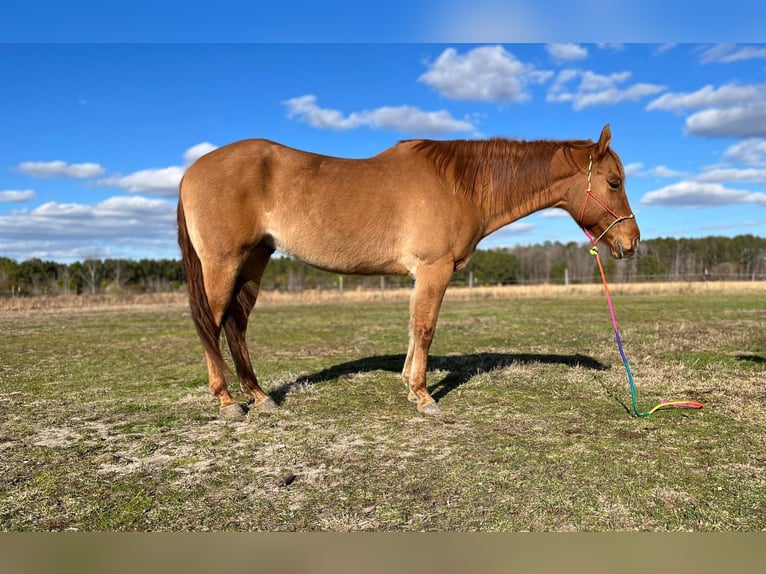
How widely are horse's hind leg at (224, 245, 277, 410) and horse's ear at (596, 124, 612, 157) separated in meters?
4.16

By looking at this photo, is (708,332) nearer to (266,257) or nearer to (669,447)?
(669,447)

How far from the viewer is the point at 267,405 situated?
566 centimetres

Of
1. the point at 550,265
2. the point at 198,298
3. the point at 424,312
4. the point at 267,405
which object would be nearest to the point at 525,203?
the point at 424,312

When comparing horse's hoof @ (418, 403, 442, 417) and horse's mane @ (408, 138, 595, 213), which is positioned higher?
horse's mane @ (408, 138, 595, 213)

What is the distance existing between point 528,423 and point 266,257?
11.9 feet

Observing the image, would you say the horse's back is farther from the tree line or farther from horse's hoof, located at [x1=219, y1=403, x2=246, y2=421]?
the tree line

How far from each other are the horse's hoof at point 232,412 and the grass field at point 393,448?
0.45 ft

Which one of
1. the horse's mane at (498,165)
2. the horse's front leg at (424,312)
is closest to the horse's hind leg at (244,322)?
the horse's front leg at (424,312)

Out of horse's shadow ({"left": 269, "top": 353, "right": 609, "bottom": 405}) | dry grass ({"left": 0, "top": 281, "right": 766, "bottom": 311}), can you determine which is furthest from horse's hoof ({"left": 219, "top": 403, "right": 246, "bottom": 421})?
dry grass ({"left": 0, "top": 281, "right": 766, "bottom": 311})

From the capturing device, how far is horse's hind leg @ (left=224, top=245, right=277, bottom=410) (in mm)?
5852

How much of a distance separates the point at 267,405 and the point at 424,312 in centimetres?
212

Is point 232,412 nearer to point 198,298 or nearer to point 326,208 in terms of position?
point 198,298

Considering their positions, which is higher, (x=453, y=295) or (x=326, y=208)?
(x=326, y=208)

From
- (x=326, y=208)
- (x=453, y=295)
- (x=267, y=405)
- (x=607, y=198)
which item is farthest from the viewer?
(x=453, y=295)
